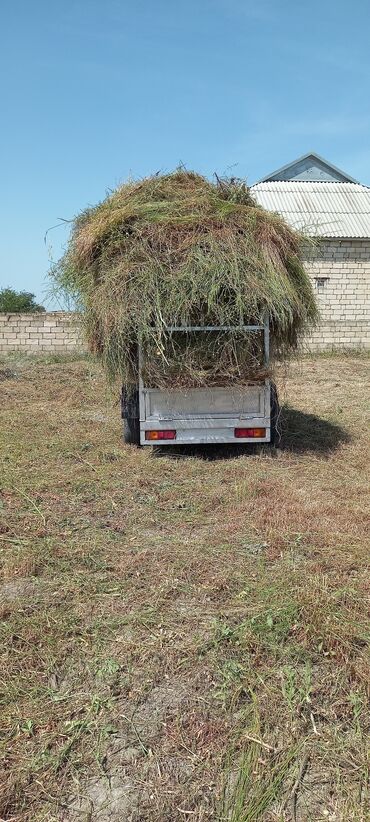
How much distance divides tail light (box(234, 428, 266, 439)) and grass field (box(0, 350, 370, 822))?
2.21 ft

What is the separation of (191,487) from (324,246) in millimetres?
14869

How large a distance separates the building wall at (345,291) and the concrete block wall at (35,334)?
7.87 meters

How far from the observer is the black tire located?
21.6 feet

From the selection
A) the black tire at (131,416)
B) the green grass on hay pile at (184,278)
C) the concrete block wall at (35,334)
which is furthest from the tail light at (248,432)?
the concrete block wall at (35,334)

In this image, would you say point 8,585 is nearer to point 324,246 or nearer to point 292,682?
point 292,682

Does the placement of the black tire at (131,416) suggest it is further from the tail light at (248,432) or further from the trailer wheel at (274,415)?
the trailer wheel at (274,415)

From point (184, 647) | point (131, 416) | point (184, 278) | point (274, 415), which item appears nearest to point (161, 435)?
point (131, 416)

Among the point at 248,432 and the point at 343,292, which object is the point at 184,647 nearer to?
the point at 248,432

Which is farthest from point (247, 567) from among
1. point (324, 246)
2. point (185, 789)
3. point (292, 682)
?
point (324, 246)

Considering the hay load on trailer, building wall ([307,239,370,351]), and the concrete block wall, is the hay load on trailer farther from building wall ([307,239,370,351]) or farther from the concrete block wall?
building wall ([307,239,370,351])

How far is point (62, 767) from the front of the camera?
7.39 ft

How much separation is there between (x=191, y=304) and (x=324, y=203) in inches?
694

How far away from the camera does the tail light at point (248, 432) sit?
6.41 metres

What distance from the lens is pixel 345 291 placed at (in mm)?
19062
